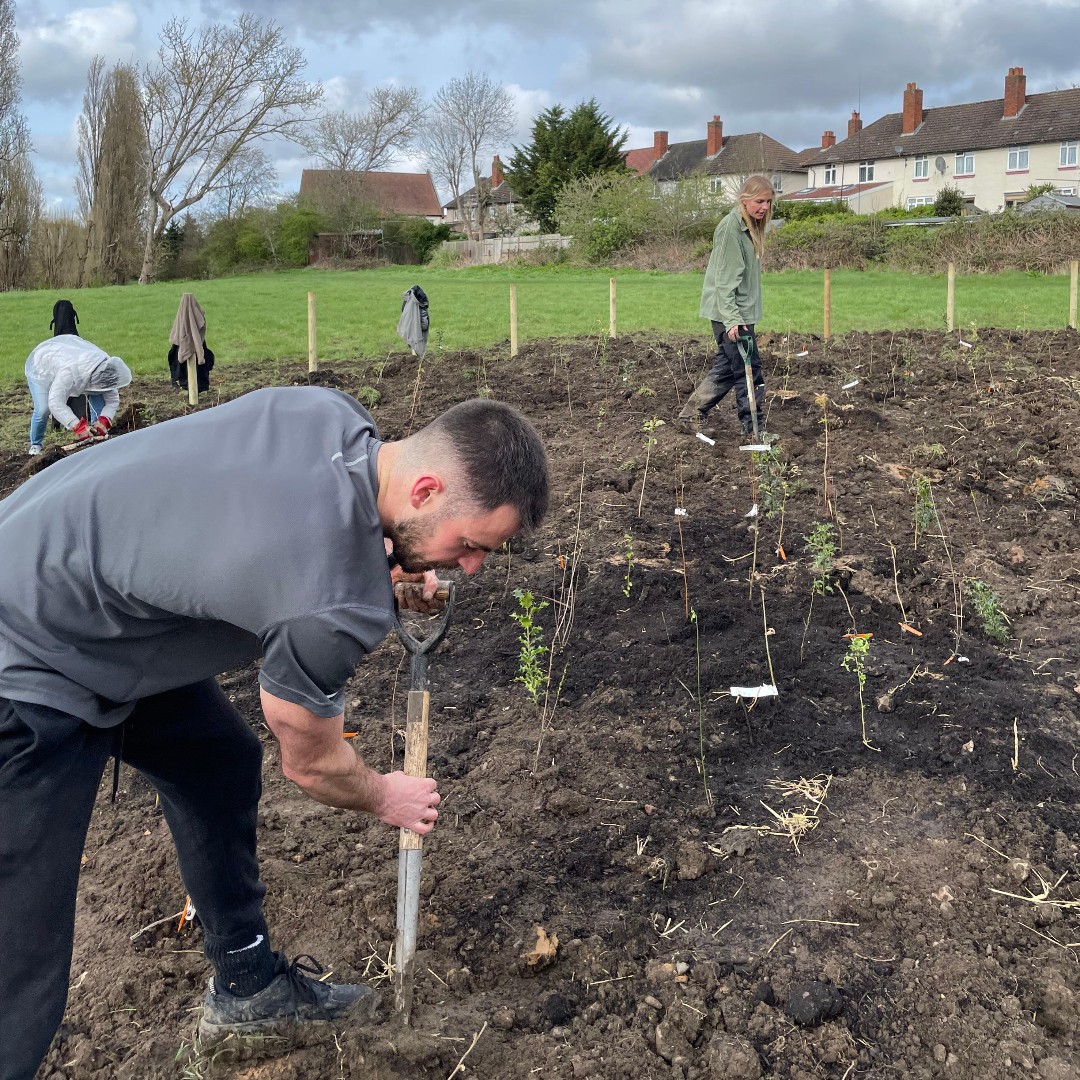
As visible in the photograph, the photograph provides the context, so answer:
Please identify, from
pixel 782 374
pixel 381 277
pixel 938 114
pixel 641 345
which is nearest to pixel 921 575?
pixel 782 374

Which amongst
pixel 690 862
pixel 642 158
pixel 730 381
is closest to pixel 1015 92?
pixel 642 158

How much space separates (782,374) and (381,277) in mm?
28475

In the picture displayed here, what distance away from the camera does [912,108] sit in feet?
175

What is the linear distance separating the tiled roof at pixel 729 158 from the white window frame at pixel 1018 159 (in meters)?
12.5

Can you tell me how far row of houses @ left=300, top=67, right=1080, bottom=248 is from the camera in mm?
48156

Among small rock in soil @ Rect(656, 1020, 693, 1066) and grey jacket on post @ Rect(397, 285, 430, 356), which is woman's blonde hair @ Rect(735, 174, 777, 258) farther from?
small rock in soil @ Rect(656, 1020, 693, 1066)

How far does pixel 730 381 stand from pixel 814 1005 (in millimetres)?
6184

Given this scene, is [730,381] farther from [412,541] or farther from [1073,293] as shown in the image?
[1073,293]

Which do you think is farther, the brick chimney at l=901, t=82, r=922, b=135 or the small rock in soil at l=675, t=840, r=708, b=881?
the brick chimney at l=901, t=82, r=922, b=135

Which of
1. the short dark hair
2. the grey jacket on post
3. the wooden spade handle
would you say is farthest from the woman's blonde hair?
the short dark hair

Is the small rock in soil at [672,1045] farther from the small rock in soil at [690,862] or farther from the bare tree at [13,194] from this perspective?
the bare tree at [13,194]

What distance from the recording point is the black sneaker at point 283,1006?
251 centimetres

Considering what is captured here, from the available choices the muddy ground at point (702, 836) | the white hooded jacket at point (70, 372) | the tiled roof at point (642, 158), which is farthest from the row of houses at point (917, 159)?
the muddy ground at point (702, 836)

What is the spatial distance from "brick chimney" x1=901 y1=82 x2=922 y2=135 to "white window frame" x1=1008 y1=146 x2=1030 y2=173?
18.8 feet
